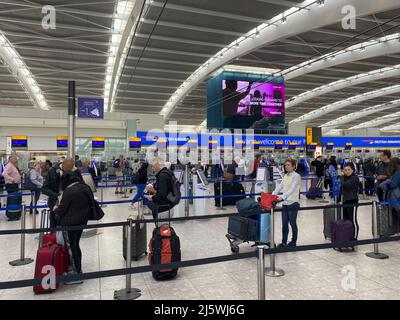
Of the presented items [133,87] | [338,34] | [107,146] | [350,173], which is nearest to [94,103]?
[350,173]

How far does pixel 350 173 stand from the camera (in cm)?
576

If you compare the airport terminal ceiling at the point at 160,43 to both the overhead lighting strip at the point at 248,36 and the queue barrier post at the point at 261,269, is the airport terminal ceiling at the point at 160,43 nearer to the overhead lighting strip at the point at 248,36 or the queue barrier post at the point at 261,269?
the overhead lighting strip at the point at 248,36

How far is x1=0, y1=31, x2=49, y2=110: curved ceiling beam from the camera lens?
17.4 m

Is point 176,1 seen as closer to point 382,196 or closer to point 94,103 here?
point 94,103

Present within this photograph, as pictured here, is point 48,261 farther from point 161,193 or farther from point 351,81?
point 351,81

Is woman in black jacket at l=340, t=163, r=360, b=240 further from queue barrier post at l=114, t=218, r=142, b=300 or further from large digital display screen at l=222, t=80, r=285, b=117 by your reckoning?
large digital display screen at l=222, t=80, r=285, b=117

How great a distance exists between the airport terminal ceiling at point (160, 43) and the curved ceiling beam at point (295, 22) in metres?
0.26

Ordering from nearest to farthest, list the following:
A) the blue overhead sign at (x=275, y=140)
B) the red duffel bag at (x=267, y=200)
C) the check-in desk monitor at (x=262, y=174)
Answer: the red duffel bag at (x=267, y=200) → the check-in desk monitor at (x=262, y=174) → the blue overhead sign at (x=275, y=140)

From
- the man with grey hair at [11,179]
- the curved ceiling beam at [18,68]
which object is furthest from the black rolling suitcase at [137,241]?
the curved ceiling beam at [18,68]

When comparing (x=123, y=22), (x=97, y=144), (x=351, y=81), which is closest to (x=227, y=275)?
(x=123, y=22)

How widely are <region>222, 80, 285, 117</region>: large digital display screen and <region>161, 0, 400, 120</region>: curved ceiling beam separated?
1.85 metres

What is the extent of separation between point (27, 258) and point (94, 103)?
20.9ft

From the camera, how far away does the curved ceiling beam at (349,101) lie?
97.6ft
